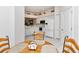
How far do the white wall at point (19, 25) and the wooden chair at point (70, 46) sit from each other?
0.44m

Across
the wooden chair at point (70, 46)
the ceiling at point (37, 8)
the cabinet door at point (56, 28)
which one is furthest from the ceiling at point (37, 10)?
the wooden chair at point (70, 46)

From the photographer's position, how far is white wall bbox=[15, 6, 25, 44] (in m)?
1.07

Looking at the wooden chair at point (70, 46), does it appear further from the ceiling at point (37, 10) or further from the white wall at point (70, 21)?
the ceiling at point (37, 10)

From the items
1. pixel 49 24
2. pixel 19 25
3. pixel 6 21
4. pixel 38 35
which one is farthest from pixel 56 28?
pixel 6 21

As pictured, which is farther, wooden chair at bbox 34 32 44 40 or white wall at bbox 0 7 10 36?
wooden chair at bbox 34 32 44 40

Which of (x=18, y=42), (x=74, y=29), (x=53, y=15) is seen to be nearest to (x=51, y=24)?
(x=53, y=15)

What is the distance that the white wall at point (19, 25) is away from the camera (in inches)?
42.0

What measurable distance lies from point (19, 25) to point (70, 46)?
558 millimetres

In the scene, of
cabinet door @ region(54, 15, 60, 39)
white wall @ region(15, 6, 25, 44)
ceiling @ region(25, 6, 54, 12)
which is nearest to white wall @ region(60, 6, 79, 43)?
cabinet door @ region(54, 15, 60, 39)

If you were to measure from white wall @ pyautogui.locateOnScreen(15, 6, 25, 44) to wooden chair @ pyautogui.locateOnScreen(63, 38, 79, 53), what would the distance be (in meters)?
0.44

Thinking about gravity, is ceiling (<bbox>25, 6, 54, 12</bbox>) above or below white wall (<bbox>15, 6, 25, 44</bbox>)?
above

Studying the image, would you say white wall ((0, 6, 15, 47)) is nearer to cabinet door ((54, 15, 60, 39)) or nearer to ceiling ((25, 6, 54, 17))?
ceiling ((25, 6, 54, 17))
